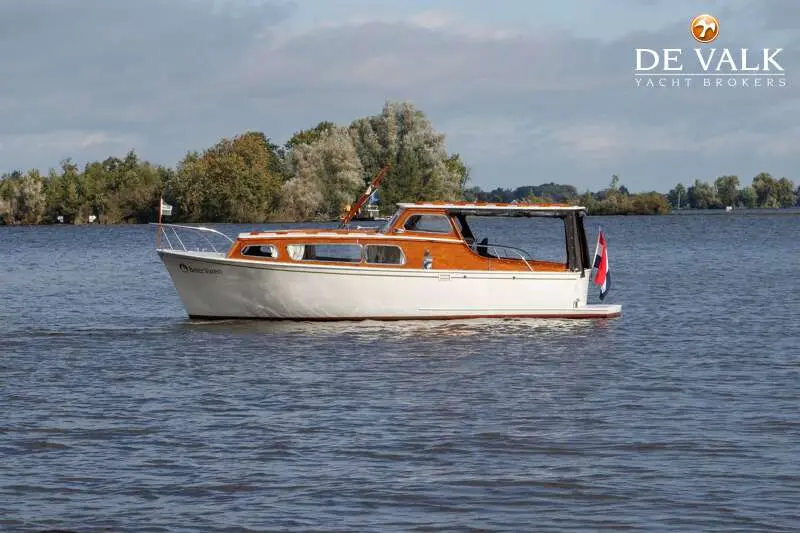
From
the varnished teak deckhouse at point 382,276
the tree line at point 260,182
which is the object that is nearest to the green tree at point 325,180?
the tree line at point 260,182

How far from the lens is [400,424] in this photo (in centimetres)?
1989

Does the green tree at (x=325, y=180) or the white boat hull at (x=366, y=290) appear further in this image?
the green tree at (x=325, y=180)

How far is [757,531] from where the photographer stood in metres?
13.9

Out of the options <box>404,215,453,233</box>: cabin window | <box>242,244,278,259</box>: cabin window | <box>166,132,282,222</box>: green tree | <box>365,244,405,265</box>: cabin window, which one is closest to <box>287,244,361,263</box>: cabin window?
<box>365,244,405,265</box>: cabin window

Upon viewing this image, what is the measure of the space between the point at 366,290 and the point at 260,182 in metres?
114

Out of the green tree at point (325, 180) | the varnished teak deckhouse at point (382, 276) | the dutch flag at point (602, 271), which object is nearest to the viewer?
the varnished teak deckhouse at point (382, 276)

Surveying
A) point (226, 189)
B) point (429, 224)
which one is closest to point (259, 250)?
point (429, 224)

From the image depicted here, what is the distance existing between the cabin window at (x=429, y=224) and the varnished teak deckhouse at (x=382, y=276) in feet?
0.08

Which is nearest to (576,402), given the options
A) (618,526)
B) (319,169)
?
(618,526)

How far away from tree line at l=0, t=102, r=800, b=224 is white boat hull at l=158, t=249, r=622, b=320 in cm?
9596

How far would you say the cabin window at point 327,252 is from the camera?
32.8m

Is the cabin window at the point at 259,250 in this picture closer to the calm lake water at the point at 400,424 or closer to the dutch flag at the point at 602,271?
the calm lake water at the point at 400,424

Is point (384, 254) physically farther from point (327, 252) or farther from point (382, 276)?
point (327, 252)

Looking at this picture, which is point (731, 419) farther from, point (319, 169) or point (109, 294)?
point (319, 169)
